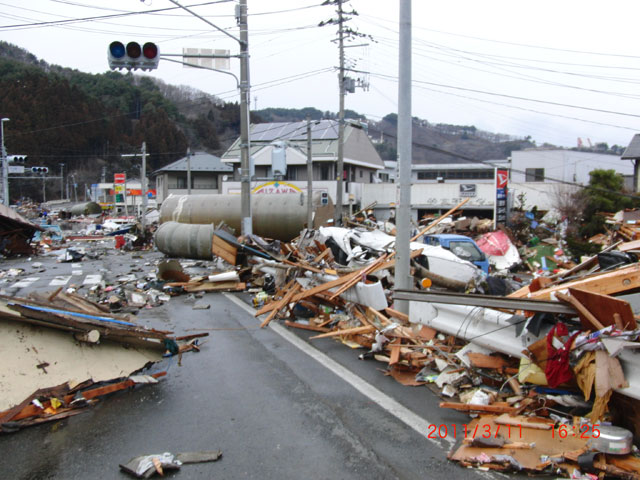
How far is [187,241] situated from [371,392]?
1771 cm

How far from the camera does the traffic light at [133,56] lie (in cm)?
1174

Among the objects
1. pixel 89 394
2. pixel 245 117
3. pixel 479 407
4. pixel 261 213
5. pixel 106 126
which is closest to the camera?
pixel 479 407

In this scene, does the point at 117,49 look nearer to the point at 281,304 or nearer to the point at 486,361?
the point at 281,304

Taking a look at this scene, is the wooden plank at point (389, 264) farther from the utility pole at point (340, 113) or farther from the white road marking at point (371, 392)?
the utility pole at point (340, 113)

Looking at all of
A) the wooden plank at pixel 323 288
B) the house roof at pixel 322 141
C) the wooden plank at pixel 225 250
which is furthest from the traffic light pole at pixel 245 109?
the house roof at pixel 322 141

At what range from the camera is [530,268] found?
838 inches

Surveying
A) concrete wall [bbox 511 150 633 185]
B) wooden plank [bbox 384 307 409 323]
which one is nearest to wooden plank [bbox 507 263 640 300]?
wooden plank [bbox 384 307 409 323]

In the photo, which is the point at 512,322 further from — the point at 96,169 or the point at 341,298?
the point at 96,169

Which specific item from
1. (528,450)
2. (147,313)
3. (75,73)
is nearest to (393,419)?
(528,450)

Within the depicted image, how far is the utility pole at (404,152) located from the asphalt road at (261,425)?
178 cm

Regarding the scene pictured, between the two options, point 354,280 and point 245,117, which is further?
point 245,117

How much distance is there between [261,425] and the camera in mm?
5055

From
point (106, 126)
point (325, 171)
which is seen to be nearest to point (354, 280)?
point (325, 171)

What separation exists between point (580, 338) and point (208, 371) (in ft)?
15.5
